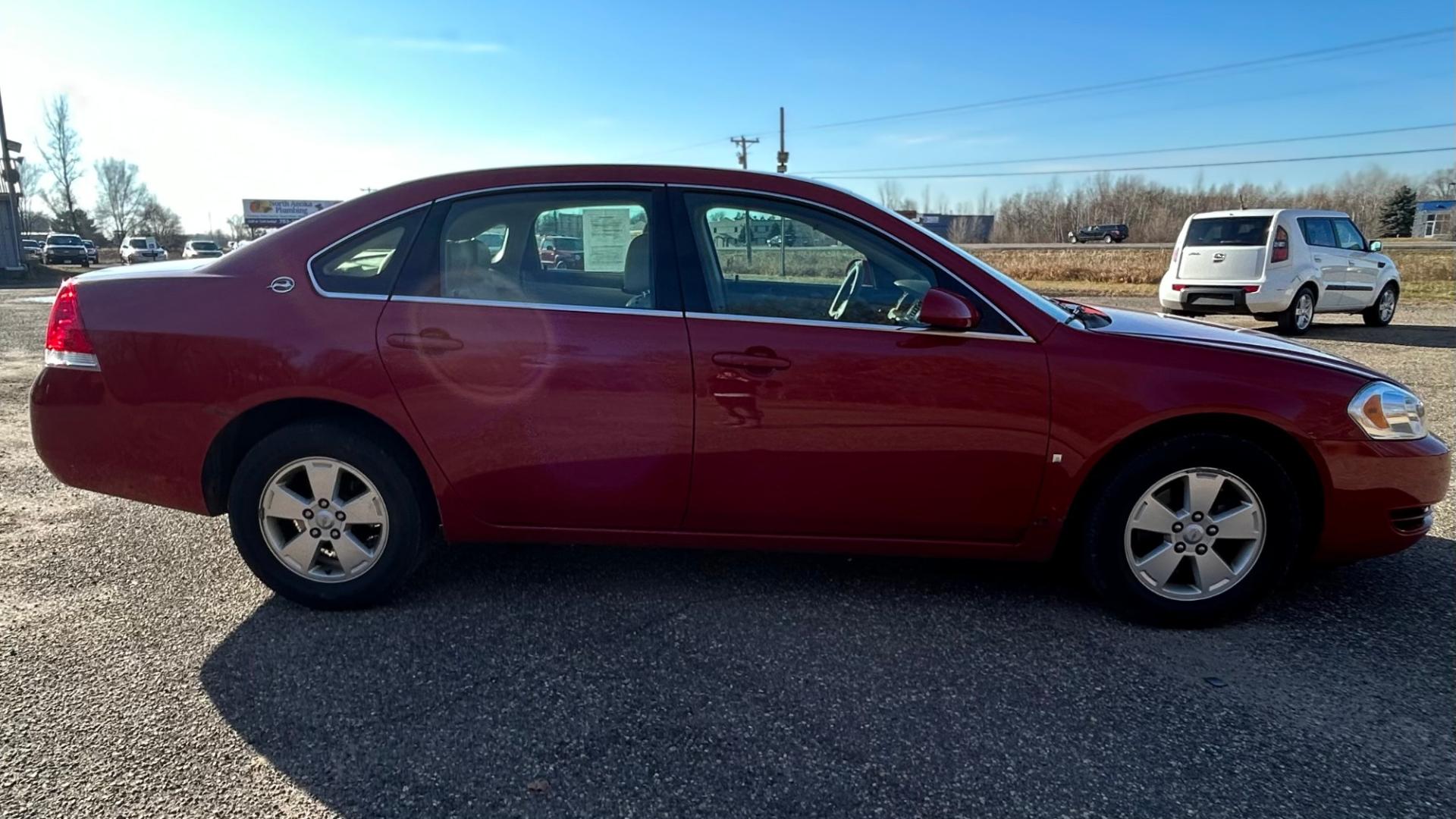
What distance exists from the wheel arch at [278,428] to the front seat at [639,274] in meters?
0.99

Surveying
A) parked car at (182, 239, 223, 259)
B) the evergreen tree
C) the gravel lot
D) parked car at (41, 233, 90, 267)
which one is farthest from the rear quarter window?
the evergreen tree

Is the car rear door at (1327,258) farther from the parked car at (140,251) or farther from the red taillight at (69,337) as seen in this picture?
the parked car at (140,251)

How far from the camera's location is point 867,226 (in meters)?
3.18

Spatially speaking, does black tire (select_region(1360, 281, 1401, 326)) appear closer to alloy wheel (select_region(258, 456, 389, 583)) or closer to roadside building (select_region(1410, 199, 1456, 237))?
alloy wheel (select_region(258, 456, 389, 583))

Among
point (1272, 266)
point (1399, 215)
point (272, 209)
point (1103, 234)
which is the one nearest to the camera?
point (1272, 266)

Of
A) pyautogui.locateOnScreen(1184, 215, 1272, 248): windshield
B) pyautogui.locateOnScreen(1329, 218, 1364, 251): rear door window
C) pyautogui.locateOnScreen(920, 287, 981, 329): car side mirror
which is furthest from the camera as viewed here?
pyautogui.locateOnScreen(1329, 218, 1364, 251): rear door window

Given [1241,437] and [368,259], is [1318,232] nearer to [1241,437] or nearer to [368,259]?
[1241,437]

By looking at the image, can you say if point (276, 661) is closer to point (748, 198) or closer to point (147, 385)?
point (147, 385)

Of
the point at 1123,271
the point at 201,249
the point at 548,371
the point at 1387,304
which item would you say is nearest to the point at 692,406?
the point at 548,371

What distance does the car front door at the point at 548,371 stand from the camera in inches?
119

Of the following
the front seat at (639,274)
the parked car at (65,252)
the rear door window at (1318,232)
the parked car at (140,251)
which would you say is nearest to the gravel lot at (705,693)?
the front seat at (639,274)

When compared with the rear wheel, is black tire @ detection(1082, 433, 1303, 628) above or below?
below

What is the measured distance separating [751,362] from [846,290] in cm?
48

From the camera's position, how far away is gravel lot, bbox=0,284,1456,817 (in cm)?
224
